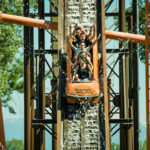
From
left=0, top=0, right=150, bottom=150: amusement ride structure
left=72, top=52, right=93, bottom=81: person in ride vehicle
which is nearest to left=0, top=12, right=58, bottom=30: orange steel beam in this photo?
left=0, top=0, right=150, bottom=150: amusement ride structure

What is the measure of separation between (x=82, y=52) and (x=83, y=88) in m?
0.74

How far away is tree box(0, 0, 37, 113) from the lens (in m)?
18.8

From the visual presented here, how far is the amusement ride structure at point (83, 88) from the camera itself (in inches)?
364

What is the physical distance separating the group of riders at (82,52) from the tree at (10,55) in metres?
9.06

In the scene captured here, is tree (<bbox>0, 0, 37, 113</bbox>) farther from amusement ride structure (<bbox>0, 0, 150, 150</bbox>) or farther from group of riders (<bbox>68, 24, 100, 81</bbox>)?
group of riders (<bbox>68, 24, 100, 81</bbox>)

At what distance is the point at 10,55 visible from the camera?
62.8ft

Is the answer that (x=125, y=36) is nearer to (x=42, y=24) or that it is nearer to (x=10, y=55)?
(x=42, y=24)

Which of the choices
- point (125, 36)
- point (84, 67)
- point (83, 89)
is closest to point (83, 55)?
point (84, 67)

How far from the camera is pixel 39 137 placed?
11258 mm

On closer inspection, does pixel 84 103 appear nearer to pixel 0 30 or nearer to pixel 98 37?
pixel 98 37

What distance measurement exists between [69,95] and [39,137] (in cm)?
228

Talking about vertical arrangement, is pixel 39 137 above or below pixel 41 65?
below

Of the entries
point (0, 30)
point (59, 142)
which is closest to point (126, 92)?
point (59, 142)

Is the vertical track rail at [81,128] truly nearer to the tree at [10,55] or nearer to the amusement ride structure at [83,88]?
the amusement ride structure at [83,88]
